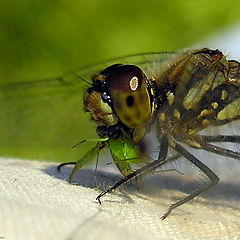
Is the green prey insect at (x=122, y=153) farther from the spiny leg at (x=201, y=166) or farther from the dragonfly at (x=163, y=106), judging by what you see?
the spiny leg at (x=201, y=166)

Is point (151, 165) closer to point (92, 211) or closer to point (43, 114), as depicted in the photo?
point (92, 211)

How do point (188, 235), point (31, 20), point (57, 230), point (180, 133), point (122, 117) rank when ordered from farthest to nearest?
point (31, 20) < point (180, 133) < point (122, 117) < point (188, 235) < point (57, 230)

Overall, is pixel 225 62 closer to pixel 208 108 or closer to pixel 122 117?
pixel 208 108

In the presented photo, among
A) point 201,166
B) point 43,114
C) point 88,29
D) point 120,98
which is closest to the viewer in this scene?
point 120,98

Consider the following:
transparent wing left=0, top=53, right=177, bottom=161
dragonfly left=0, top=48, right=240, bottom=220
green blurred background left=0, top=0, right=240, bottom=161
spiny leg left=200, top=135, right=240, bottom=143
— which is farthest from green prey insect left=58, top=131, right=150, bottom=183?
green blurred background left=0, top=0, right=240, bottom=161

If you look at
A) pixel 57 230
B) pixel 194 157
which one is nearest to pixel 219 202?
pixel 194 157

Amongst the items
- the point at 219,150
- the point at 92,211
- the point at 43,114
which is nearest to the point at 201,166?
the point at 219,150

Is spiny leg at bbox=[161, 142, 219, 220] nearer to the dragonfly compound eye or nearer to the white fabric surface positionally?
the white fabric surface
